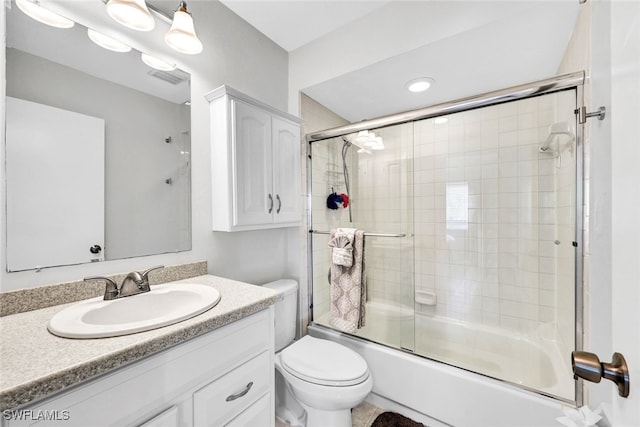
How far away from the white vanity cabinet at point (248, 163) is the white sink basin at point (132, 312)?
1.41ft

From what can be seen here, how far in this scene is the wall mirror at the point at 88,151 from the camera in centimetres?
93

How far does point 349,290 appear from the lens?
179 centimetres

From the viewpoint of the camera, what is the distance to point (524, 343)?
1.79 meters

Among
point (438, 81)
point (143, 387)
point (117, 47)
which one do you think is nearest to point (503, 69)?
point (438, 81)

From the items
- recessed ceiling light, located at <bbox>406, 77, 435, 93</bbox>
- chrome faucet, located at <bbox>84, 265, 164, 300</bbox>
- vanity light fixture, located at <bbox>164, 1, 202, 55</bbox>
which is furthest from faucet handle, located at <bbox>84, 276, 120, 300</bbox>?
recessed ceiling light, located at <bbox>406, 77, 435, 93</bbox>

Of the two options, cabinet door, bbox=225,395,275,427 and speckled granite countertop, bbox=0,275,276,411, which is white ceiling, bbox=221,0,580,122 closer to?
speckled granite countertop, bbox=0,275,276,411

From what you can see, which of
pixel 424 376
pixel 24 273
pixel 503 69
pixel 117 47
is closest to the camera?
pixel 24 273

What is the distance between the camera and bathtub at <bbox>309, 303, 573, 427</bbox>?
1.26 meters

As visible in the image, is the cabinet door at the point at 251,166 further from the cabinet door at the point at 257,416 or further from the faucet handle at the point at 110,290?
the cabinet door at the point at 257,416

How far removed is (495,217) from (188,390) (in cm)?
214

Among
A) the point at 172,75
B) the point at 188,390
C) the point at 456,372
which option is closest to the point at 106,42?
the point at 172,75

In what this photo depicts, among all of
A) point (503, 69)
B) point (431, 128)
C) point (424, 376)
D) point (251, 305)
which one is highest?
point (503, 69)

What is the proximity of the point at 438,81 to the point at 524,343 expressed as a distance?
1939mm

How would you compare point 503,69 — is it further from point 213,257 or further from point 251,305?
point 213,257
